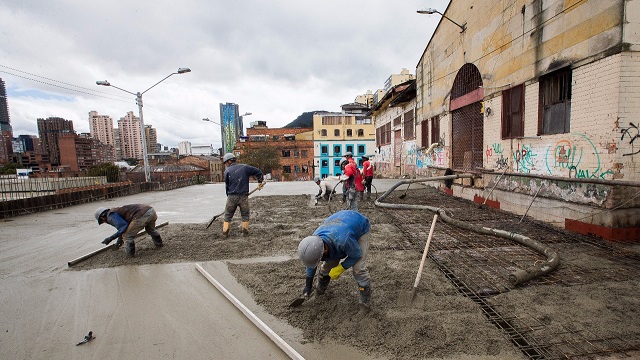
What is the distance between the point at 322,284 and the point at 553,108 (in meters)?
6.26

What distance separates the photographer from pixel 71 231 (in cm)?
707

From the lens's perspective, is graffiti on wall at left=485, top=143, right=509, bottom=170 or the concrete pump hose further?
graffiti on wall at left=485, top=143, right=509, bottom=170

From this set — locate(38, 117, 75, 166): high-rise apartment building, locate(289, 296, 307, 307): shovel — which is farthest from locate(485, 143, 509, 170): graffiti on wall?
locate(38, 117, 75, 166): high-rise apartment building

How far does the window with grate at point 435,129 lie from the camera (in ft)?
40.9

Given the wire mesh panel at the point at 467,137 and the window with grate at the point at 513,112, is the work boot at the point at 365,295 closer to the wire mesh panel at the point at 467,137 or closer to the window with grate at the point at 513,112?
the window with grate at the point at 513,112

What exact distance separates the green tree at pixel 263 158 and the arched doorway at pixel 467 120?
3455 centimetres

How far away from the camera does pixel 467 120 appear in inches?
399

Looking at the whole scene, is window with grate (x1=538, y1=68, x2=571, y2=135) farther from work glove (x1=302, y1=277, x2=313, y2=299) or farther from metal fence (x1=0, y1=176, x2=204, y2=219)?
metal fence (x1=0, y1=176, x2=204, y2=219)

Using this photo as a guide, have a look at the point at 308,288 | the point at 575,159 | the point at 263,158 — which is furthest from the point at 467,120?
the point at 263,158

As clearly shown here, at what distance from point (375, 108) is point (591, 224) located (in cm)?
1897

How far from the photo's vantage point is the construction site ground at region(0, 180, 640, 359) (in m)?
2.61

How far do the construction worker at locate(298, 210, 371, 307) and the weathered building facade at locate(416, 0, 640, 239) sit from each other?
13.7 feet

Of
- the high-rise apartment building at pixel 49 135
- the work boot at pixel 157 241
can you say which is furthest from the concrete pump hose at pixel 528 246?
the high-rise apartment building at pixel 49 135

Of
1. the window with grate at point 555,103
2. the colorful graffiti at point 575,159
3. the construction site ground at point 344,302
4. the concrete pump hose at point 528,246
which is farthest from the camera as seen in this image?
the window with grate at point 555,103
